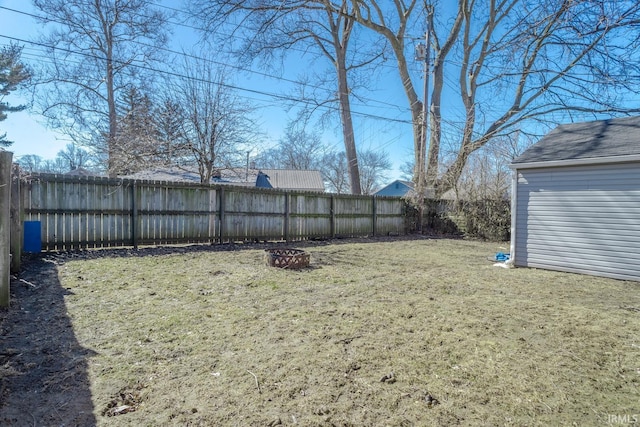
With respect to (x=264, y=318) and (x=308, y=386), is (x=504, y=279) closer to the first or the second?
(x=264, y=318)

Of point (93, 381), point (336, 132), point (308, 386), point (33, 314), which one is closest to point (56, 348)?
point (93, 381)

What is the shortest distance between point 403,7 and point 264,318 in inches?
581

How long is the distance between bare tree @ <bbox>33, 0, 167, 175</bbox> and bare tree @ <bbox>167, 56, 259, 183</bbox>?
5.76m

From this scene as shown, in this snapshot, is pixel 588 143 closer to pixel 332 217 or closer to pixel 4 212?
pixel 332 217

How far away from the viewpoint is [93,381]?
215cm

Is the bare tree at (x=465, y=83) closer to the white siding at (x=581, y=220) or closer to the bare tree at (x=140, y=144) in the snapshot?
the white siding at (x=581, y=220)

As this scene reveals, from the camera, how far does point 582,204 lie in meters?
5.95

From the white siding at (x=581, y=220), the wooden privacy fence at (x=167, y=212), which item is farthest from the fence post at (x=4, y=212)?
the white siding at (x=581, y=220)

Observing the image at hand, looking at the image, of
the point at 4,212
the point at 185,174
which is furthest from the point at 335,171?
the point at 4,212

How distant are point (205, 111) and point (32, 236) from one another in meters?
5.38

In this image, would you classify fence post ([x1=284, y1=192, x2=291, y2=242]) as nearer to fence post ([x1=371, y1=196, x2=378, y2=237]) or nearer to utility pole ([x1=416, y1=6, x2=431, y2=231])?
fence post ([x1=371, y1=196, x2=378, y2=237])

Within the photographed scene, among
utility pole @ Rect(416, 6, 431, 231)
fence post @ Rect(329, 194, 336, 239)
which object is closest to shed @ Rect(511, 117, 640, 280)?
fence post @ Rect(329, 194, 336, 239)

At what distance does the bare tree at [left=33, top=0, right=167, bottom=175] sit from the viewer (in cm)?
1432

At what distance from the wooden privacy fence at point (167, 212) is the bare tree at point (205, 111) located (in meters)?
1.93
